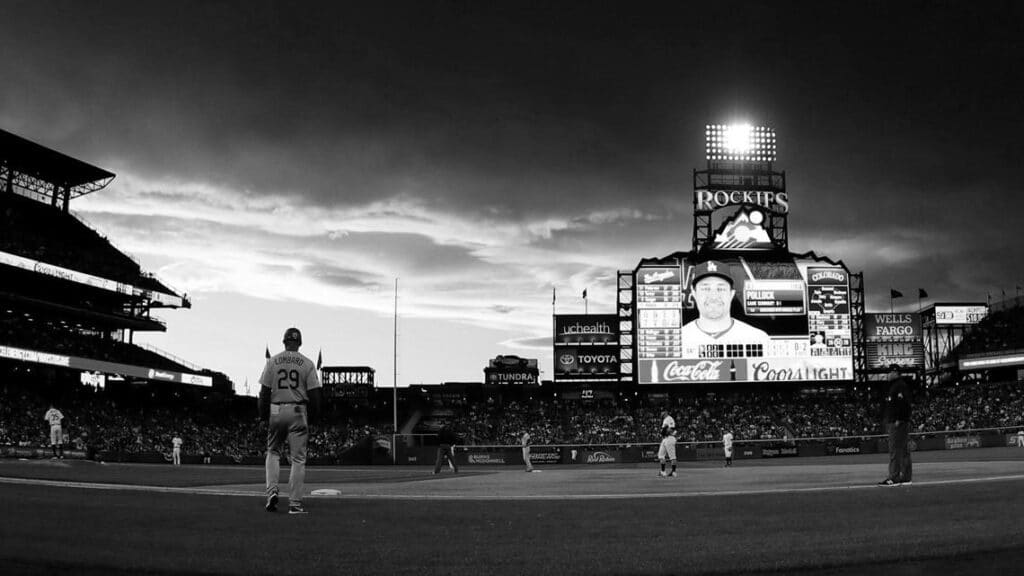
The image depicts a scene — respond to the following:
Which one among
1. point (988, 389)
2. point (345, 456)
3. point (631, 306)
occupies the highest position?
point (631, 306)

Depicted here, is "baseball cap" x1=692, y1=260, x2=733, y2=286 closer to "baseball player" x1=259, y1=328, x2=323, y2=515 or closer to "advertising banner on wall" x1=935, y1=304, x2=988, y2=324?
"advertising banner on wall" x1=935, y1=304, x2=988, y2=324

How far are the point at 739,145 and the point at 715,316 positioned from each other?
1565 cm

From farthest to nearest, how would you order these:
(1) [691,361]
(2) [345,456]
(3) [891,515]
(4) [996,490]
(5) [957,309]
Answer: (5) [957,309] → (1) [691,361] → (2) [345,456] → (4) [996,490] → (3) [891,515]

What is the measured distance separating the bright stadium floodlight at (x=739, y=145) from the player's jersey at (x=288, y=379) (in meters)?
61.0

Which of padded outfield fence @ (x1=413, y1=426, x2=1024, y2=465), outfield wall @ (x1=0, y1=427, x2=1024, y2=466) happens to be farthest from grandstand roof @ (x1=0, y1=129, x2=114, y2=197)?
padded outfield fence @ (x1=413, y1=426, x2=1024, y2=465)

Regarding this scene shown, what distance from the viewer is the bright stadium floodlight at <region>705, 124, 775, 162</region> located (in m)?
67.2

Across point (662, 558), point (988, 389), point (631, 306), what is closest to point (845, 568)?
point (662, 558)

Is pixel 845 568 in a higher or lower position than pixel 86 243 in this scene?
lower

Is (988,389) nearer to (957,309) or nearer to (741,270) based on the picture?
(957,309)

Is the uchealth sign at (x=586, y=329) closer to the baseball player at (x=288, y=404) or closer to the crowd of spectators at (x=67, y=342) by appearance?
the crowd of spectators at (x=67, y=342)

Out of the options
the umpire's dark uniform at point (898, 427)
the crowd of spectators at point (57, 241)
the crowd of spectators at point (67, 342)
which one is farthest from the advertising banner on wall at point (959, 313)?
the umpire's dark uniform at point (898, 427)

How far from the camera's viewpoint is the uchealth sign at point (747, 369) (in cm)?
6009

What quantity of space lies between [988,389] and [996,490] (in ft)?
208

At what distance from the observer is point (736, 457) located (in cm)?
5269
